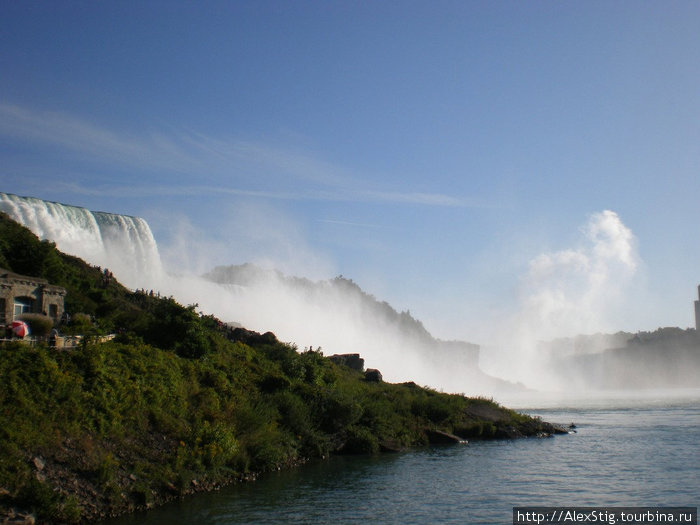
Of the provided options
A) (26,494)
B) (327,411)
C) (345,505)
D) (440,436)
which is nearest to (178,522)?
(26,494)

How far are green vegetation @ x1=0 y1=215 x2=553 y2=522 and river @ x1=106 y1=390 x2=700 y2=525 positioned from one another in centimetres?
169

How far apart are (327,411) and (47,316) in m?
19.7

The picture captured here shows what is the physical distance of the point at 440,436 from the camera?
51.2 metres

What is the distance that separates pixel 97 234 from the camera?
89250mm

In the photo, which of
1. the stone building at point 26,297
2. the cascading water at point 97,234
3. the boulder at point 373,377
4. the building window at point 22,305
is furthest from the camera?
the cascading water at point 97,234

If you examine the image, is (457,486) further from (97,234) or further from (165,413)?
(97,234)

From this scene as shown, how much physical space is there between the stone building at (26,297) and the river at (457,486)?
19.9 metres

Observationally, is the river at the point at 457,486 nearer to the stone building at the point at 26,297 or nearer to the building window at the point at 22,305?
the stone building at the point at 26,297

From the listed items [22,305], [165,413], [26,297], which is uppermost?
[26,297]

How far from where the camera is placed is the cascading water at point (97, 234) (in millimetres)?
80125

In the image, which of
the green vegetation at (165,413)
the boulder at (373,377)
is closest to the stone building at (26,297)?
the green vegetation at (165,413)

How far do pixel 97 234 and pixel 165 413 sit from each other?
63.2 meters

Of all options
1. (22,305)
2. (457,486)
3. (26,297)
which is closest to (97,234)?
(26,297)

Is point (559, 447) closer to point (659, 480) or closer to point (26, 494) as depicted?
point (659, 480)
